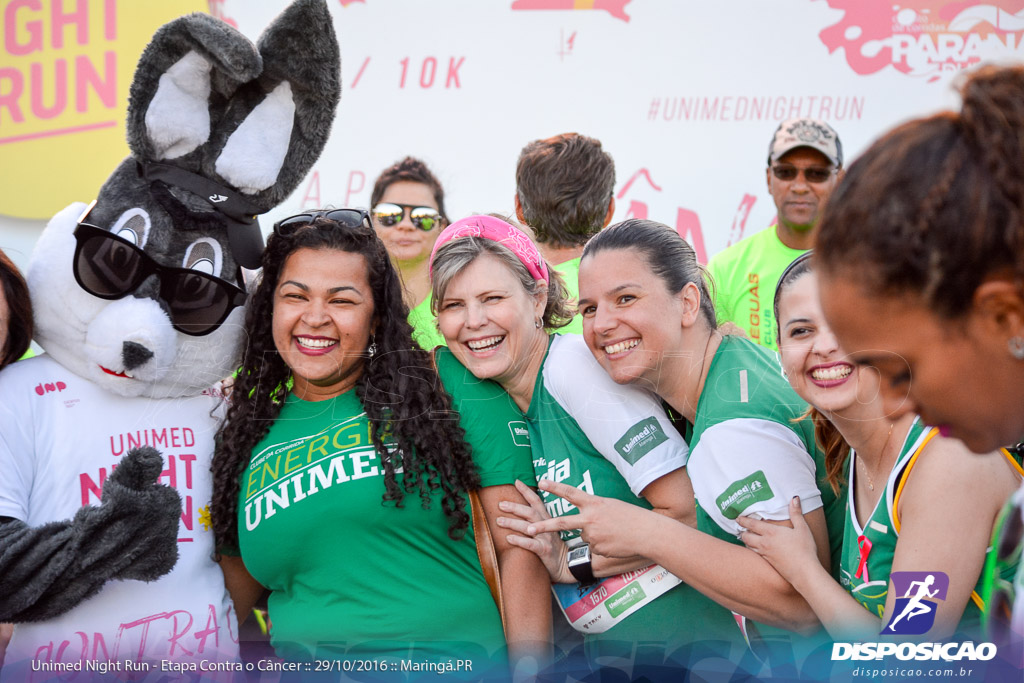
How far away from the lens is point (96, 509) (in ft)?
5.20

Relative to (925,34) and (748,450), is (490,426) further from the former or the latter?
(925,34)

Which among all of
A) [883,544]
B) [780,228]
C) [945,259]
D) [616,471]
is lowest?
[883,544]

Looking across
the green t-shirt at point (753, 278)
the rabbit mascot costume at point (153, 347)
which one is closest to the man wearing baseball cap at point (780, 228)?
the green t-shirt at point (753, 278)

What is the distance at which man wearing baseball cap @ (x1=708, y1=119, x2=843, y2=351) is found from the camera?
2297mm

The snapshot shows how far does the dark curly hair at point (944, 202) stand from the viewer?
2.54 feet

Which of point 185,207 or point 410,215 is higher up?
point 410,215

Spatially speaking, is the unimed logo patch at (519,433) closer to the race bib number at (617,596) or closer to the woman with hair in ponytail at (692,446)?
the woman with hair in ponytail at (692,446)

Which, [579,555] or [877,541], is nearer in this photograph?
[877,541]

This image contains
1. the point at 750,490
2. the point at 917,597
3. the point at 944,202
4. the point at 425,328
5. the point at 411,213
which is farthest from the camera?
the point at 411,213

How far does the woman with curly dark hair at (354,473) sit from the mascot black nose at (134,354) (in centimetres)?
21

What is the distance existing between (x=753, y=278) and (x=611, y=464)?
3.30ft

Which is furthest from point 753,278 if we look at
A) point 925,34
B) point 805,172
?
point 925,34

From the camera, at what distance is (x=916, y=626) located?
4.39ft

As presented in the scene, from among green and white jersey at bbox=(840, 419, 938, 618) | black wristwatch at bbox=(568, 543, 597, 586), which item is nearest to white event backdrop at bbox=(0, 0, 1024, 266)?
black wristwatch at bbox=(568, 543, 597, 586)
